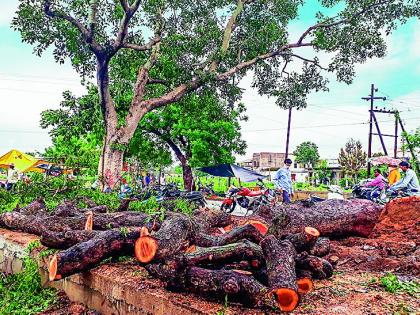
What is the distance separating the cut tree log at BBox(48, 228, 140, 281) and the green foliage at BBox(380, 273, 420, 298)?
2620 mm

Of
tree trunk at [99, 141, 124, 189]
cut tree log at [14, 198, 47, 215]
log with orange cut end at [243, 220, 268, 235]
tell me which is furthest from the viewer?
tree trunk at [99, 141, 124, 189]

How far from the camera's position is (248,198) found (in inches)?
563

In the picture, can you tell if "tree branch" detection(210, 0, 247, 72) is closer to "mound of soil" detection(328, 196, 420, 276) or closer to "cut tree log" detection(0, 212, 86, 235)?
"mound of soil" detection(328, 196, 420, 276)

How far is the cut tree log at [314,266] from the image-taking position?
13.1 ft

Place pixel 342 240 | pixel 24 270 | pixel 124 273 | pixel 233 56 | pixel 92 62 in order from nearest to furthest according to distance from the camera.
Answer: pixel 124 273
pixel 24 270
pixel 342 240
pixel 92 62
pixel 233 56

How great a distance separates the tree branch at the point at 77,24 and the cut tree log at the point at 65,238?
836 centimetres

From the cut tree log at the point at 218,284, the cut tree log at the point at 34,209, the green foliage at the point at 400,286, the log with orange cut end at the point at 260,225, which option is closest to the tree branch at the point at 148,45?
the cut tree log at the point at 34,209

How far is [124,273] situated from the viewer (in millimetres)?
4242

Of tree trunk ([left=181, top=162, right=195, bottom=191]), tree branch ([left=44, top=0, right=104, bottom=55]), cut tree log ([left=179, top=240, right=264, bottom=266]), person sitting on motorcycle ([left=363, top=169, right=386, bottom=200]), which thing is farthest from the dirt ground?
tree trunk ([left=181, top=162, right=195, bottom=191])

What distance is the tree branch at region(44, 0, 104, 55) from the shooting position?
1156cm

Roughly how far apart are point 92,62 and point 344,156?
1495 inches

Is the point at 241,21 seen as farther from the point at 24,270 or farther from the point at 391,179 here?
the point at 24,270

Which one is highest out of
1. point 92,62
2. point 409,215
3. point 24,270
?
point 92,62

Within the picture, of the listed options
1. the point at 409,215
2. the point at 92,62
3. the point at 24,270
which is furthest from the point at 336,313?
the point at 92,62
